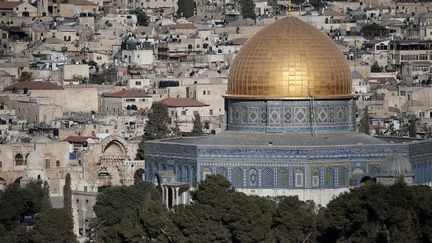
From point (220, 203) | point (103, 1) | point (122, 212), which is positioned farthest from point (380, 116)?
point (103, 1)

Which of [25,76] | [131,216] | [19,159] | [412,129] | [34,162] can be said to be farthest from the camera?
[25,76]

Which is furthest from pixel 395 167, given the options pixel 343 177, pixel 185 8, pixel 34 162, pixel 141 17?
pixel 185 8

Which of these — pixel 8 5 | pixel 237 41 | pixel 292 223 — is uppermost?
pixel 8 5

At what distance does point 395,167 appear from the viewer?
72688 millimetres

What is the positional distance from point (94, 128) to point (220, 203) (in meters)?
39.6

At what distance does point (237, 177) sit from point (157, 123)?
2716 cm

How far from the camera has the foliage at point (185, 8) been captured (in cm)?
17125

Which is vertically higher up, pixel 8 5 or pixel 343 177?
pixel 8 5

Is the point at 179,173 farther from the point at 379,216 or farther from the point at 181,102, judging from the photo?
the point at 181,102

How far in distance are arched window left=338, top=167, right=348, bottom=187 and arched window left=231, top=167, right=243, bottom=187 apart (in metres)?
2.52

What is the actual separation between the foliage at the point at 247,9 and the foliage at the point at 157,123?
5706 cm

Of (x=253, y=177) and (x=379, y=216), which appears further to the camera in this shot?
(x=253, y=177)

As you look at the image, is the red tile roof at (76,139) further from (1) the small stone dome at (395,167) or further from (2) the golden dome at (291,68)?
(1) the small stone dome at (395,167)

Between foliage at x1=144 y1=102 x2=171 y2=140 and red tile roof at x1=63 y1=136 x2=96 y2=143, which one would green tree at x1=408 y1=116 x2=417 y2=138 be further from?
red tile roof at x1=63 y1=136 x2=96 y2=143
